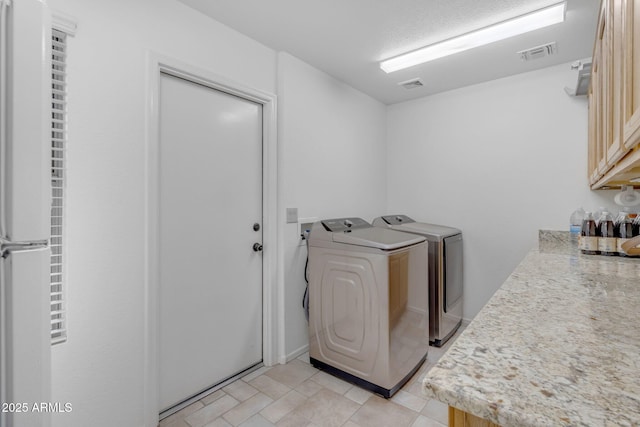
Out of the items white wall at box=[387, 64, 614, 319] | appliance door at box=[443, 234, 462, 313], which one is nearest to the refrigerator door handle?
appliance door at box=[443, 234, 462, 313]

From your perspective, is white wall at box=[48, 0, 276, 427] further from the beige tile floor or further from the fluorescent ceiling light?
the fluorescent ceiling light

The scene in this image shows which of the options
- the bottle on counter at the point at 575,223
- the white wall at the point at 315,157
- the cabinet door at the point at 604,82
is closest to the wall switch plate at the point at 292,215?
the white wall at the point at 315,157

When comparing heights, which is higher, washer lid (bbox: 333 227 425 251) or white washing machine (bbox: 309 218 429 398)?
washer lid (bbox: 333 227 425 251)

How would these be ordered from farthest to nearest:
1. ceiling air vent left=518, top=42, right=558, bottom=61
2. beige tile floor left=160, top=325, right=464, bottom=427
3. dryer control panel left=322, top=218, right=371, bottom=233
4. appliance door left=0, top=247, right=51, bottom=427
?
1. dryer control panel left=322, top=218, right=371, bottom=233
2. ceiling air vent left=518, top=42, right=558, bottom=61
3. beige tile floor left=160, top=325, right=464, bottom=427
4. appliance door left=0, top=247, right=51, bottom=427

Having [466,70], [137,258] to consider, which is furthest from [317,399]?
[466,70]

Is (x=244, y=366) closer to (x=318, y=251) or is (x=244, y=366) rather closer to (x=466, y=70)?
(x=318, y=251)

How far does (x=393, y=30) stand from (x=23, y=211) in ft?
7.26

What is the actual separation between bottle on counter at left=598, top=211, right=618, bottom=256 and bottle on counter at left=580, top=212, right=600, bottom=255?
0.02 m

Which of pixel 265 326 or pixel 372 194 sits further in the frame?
pixel 372 194

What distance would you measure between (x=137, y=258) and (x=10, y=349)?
1022 millimetres

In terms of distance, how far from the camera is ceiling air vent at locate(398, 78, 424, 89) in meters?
2.86

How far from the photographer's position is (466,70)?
266cm

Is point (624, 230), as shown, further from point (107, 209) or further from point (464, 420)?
point (107, 209)

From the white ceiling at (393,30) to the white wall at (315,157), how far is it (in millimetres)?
214
